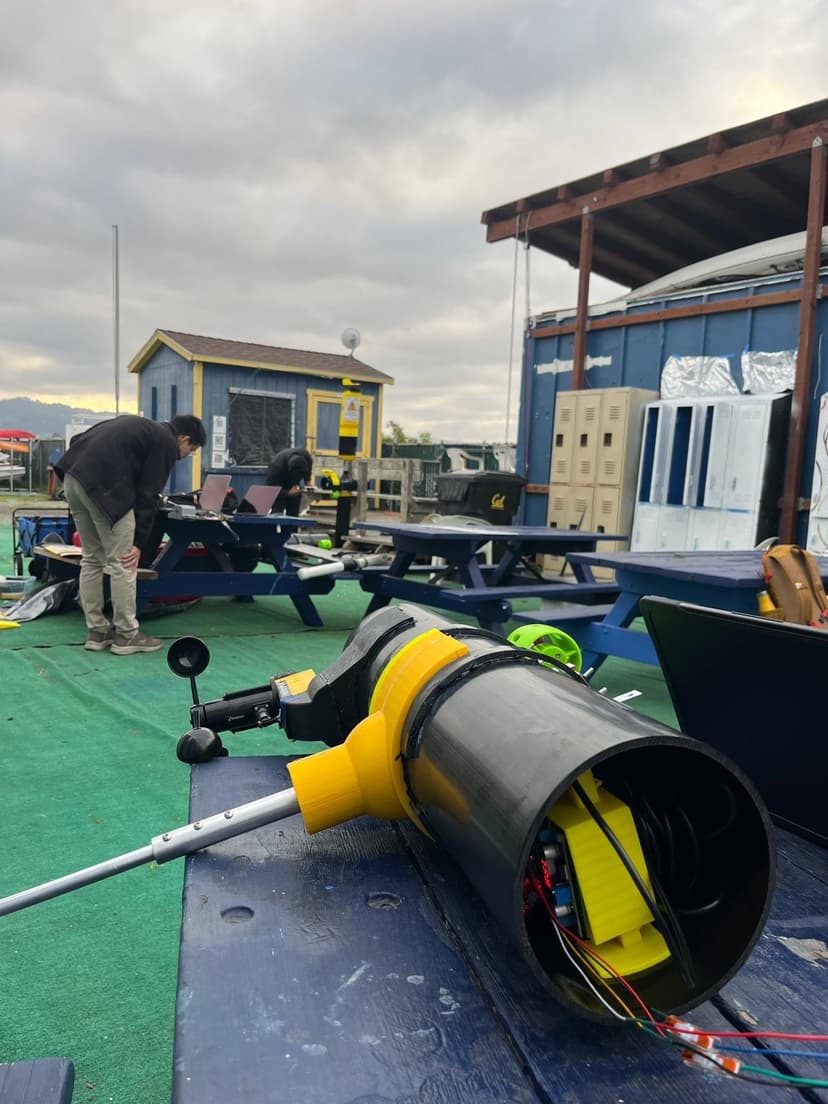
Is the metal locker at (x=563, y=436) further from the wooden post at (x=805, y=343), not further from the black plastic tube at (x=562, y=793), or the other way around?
the black plastic tube at (x=562, y=793)

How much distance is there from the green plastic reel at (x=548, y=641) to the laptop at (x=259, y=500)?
4114mm

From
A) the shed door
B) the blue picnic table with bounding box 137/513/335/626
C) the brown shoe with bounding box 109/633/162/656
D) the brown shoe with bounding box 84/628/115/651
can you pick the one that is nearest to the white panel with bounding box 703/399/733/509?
the blue picnic table with bounding box 137/513/335/626

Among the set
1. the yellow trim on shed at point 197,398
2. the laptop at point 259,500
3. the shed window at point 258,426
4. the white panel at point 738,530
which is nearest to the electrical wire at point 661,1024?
the laptop at point 259,500

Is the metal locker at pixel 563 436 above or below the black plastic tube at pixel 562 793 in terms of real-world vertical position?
above

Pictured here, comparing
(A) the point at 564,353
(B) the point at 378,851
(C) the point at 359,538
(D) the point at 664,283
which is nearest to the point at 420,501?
(C) the point at 359,538

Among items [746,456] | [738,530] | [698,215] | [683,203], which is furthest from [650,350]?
[738,530]

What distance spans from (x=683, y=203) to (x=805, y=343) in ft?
10.1

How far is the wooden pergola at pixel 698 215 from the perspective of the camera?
25.1 ft

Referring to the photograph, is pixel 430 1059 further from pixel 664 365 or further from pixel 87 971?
pixel 664 365

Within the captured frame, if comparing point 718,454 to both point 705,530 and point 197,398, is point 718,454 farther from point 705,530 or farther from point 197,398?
point 197,398

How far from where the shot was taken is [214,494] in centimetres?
587

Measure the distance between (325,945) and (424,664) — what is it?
0.36 meters

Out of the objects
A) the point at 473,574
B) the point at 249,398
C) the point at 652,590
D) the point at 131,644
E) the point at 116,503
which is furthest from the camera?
the point at 249,398

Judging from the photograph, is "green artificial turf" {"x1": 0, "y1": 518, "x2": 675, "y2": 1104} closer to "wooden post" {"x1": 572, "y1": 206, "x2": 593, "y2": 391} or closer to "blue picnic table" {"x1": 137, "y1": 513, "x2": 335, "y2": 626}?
"blue picnic table" {"x1": 137, "y1": 513, "x2": 335, "y2": 626}
